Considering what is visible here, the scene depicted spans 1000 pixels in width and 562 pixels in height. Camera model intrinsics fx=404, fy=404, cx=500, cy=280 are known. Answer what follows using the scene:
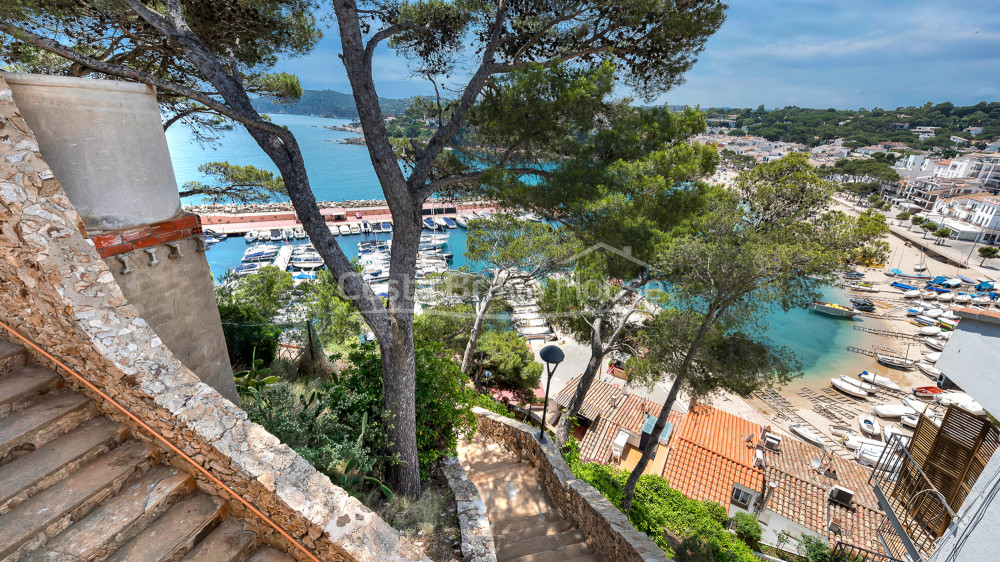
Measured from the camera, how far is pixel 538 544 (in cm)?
487

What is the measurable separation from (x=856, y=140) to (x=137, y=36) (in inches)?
4251

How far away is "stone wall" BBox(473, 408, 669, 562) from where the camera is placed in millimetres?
4344

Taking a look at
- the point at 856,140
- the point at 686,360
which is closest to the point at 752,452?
the point at 686,360

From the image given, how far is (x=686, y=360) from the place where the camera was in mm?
6238

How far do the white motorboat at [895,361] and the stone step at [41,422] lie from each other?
3258 cm

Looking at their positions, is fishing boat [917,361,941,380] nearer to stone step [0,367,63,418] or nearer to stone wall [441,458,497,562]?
stone wall [441,458,497,562]

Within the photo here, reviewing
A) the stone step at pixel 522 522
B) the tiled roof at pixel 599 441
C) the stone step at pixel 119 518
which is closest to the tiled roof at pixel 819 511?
the tiled roof at pixel 599 441

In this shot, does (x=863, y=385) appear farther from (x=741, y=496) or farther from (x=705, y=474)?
(x=705, y=474)

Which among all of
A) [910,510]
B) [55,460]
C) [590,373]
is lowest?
[590,373]

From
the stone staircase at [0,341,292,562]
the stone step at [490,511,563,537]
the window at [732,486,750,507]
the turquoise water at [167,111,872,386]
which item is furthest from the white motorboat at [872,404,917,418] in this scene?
the stone staircase at [0,341,292,562]

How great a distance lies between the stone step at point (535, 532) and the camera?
4.84 metres

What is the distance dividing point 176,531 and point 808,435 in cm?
2127

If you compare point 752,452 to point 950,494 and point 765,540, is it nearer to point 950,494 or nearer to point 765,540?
point 765,540

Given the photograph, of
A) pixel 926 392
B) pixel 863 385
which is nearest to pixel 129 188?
pixel 863 385
